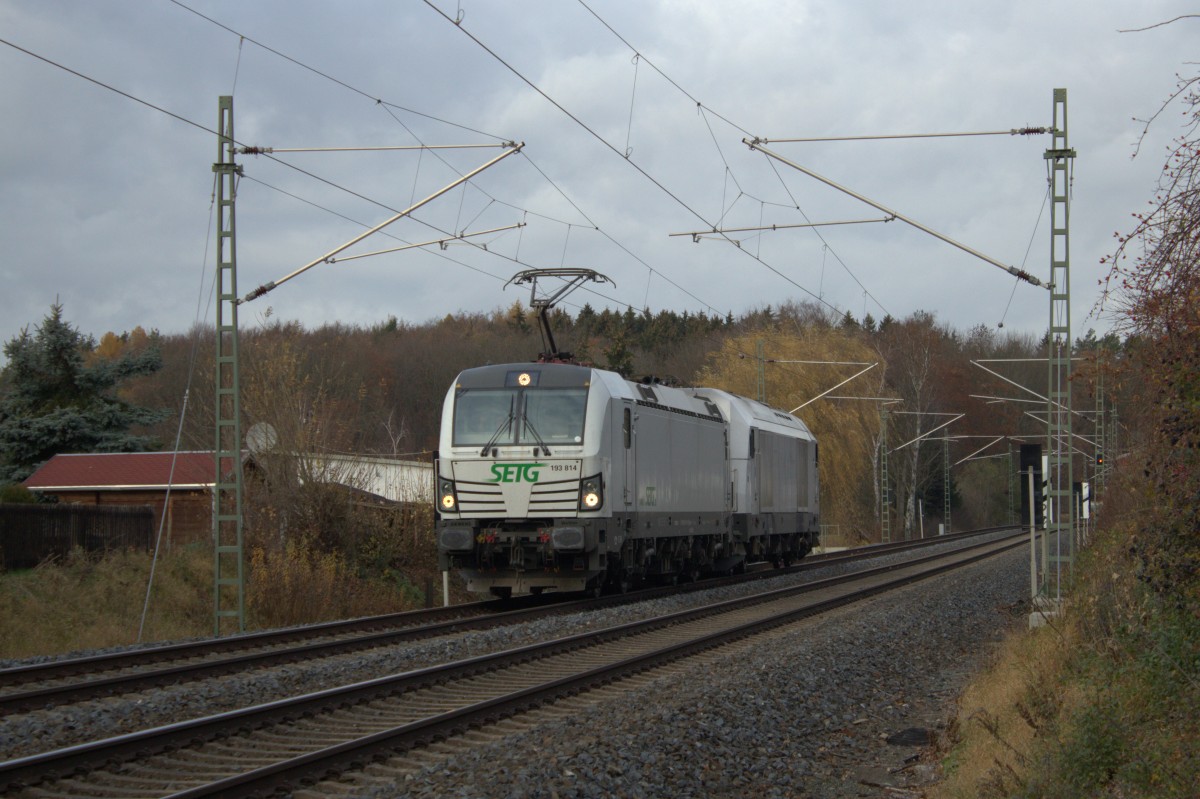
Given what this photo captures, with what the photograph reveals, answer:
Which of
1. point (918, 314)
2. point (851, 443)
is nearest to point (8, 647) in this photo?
point (851, 443)

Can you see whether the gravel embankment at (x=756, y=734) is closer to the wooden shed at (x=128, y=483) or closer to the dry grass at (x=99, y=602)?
the dry grass at (x=99, y=602)

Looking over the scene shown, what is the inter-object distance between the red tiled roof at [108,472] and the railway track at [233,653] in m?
15.1

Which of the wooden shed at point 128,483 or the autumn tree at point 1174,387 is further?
the wooden shed at point 128,483

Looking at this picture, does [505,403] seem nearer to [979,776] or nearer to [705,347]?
[979,776]

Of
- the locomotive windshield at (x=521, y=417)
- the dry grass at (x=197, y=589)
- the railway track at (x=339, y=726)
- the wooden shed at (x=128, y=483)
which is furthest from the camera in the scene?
the wooden shed at (x=128, y=483)

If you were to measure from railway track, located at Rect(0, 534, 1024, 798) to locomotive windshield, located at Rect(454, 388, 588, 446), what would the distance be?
390 centimetres

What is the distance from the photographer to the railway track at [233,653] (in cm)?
1118

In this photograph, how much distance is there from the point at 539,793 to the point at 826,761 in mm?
3223

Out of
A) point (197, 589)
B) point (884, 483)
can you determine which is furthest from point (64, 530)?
point (884, 483)

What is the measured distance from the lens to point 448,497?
750 inches

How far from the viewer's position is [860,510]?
208 ft

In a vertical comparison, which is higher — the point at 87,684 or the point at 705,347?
the point at 705,347

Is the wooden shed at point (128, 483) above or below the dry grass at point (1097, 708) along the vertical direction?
above

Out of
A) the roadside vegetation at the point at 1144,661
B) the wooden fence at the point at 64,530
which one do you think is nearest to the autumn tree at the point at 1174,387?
the roadside vegetation at the point at 1144,661
